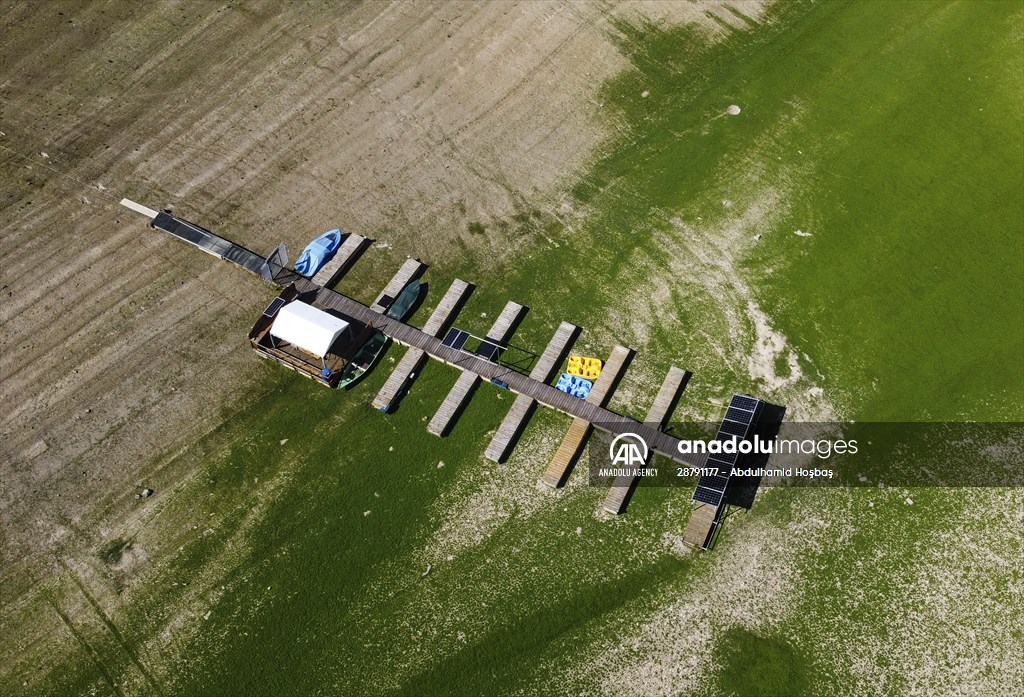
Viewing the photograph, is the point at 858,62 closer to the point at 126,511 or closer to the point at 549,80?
the point at 549,80

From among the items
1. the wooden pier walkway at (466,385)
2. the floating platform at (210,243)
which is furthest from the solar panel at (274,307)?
the wooden pier walkway at (466,385)

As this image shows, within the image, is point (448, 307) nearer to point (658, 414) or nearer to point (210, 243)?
point (658, 414)

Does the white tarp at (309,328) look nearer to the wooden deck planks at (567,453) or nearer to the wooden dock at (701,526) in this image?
the wooden deck planks at (567,453)

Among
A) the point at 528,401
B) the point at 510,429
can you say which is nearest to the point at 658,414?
the point at 528,401

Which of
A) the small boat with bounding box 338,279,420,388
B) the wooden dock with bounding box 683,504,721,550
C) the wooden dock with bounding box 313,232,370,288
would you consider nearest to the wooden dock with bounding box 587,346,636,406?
the wooden dock with bounding box 683,504,721,550

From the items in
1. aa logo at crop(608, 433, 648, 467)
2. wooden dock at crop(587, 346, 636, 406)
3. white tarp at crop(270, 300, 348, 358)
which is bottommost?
white tarp at crop(270, 300, 348, 358)

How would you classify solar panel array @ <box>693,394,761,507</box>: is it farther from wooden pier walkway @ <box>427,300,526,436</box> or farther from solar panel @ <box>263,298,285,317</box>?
solar panel @ <box>263,298,285,317</box>

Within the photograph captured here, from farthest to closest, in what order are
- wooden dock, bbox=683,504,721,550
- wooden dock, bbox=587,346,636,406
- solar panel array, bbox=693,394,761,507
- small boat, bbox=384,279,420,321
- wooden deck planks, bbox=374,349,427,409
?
1. small boat, bbox=384,279,420,321
2. wooden deck planks, bbox=374,349,427,409
3. wooden dock, bbox=587,346,636,406
4. solar panel array, bbox=693,394,761,507
5. wooden dock, bbox=683,504,721,550
